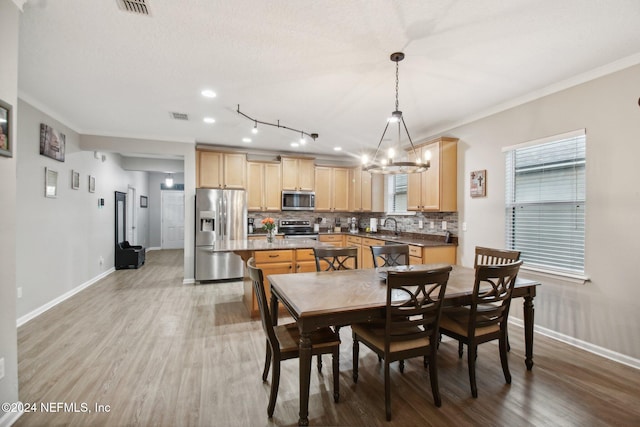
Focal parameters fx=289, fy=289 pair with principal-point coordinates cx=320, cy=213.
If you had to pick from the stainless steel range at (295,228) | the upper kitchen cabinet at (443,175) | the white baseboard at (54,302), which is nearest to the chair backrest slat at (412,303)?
the upper kitchen cabinet at (443,175)

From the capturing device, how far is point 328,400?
2.04m

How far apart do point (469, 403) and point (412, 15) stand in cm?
269

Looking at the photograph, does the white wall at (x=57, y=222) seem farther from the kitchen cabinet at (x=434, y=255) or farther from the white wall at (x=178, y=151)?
the kitchen cabinet at (x=434, y=255)

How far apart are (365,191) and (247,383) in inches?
196

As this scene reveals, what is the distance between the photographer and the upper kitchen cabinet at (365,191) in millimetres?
6438

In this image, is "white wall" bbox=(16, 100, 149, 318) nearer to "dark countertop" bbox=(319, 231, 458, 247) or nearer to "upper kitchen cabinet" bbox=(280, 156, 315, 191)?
"upper kitchen cabinet" bbox=(280, 156, 315, 191)

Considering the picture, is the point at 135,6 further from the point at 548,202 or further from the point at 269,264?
the point at 548,202

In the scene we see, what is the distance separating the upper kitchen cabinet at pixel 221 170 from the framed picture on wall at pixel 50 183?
6.47 ft

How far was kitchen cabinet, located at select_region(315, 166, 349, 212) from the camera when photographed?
644cm

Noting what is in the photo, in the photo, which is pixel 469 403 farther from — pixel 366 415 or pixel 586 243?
pixel 586 243

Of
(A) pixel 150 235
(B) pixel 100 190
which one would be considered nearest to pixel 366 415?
(B) pixel 100 190

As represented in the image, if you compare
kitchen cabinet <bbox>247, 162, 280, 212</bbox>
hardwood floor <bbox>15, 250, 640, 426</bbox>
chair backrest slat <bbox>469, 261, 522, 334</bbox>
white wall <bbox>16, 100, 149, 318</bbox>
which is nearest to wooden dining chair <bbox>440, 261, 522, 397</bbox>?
chair backrest slat <bbox>469, 261, 522, 334</bbox>

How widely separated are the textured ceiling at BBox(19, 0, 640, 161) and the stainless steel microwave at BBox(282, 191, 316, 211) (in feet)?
7.78

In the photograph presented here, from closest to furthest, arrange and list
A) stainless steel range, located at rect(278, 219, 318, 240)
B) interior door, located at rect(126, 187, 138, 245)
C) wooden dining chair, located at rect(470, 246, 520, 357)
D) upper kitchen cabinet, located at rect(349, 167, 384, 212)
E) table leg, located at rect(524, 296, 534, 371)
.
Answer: table leg, located at rect(524, 296, 534, 371) → wooden dining chair, located at rect(470, 246, 520, 357) → stainless steel range, located at rect(278, 219, 318, 240) → upper kitchen cabinet, located at rect(349, 167, 384, 212) → interior door, located at rect(126, 187, 138, 245)
